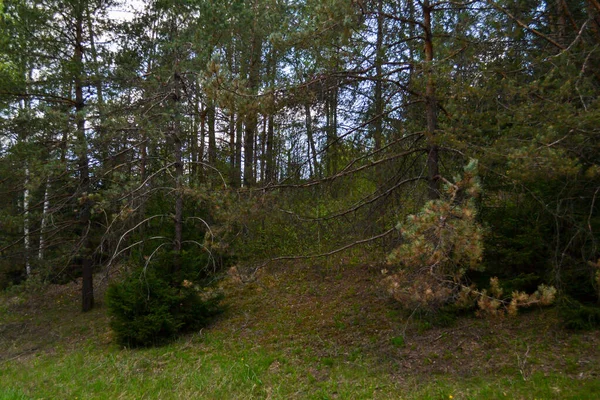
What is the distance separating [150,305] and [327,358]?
371 centimetres

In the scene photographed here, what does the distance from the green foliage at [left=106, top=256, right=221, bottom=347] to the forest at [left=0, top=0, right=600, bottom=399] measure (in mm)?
42

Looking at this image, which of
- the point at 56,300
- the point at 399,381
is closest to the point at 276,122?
the point at 399,381

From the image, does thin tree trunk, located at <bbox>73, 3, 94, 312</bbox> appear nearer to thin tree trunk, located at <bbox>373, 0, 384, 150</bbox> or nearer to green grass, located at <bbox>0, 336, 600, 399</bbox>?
green grass, located at <bbox>0, 336, 600, 399</bbox>

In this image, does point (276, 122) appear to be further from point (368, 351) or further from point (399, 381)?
point (399, 381)

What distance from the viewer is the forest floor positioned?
5.58 metres

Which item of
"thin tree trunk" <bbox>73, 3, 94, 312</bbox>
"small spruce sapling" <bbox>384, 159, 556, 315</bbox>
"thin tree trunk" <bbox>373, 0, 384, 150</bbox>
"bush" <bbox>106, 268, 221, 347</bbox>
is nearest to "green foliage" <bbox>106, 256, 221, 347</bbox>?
"bush" <bbox>106, 268, 221, 347</bbox>

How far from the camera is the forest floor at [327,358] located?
5.58 metres

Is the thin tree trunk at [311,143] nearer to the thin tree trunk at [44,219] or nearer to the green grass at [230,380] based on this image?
the green grass at [230,380]

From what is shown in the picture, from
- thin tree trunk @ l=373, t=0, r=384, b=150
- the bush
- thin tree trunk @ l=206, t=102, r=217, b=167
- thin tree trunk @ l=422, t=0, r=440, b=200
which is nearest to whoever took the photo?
thin tree trunk @ l=422, t=0, r=440, b=200

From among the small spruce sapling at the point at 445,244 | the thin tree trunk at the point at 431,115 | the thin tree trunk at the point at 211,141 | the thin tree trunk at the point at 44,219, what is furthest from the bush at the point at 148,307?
the small spruce sapling at the point at 445,244

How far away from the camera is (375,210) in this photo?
740 centimetres

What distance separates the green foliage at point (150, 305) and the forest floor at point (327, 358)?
0.32 m

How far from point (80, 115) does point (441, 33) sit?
23.0ft

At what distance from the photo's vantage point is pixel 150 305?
337 inches
